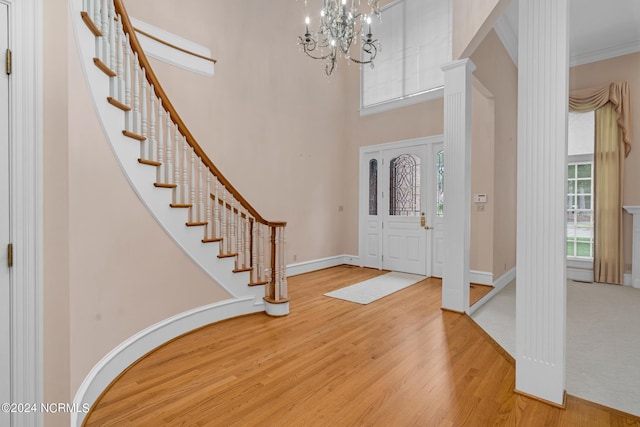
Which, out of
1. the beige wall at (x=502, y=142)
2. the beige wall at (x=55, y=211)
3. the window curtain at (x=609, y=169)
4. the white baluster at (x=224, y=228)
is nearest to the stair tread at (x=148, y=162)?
the white baluster at (x=224, y=228)

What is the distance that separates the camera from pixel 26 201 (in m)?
1.31

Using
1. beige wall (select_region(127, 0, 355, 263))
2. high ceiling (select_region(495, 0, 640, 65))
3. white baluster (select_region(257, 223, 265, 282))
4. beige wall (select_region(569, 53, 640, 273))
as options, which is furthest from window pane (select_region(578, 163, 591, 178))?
white baluster (select_region(257, 223, 265, 282))

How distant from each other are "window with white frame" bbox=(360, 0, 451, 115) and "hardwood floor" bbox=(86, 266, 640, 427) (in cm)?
409

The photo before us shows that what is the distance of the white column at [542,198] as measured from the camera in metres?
1.93

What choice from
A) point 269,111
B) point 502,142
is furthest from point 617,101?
point 269,111

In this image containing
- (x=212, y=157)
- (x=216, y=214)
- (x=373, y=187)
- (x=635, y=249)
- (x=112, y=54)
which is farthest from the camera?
(x=373, y=187)

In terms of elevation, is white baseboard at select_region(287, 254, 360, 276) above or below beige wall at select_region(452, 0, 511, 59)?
below

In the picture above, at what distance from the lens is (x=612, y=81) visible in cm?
503

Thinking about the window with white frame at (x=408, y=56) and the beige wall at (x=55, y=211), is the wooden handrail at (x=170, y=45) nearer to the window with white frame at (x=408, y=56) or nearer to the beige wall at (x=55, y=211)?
the beige wall at (x=55, y=211)

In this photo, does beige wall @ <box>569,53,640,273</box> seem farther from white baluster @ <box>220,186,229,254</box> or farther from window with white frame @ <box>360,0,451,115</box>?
white baluster @ <box>220,186,229,254</box>

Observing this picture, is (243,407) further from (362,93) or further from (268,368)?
(362,93)

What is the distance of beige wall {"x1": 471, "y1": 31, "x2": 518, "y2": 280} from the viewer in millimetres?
4207

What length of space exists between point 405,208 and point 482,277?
174 cm

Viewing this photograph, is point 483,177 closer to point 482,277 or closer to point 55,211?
point 482,277
